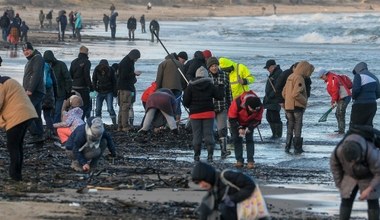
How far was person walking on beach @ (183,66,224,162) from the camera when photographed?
54.1ft

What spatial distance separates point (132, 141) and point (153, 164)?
3.18 meters

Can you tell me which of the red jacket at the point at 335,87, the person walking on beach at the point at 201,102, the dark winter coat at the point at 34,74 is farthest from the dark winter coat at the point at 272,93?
the dark winter coat at the point at 34,74

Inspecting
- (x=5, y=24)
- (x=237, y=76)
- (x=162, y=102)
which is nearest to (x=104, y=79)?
(x=162, y=102)

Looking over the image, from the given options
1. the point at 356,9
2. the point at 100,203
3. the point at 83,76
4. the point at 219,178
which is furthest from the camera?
the point at 356,9

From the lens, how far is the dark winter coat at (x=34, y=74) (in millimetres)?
Result: 16797

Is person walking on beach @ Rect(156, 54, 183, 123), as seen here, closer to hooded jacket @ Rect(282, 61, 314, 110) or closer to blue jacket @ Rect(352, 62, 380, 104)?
hooded jacket @ Rect(282, 61, 314, 110)

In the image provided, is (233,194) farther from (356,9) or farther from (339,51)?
(356,9)

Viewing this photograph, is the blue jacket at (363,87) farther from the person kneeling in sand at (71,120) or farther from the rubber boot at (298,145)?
the person kneeling in sand at (71,120)

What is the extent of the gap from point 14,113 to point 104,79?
27.1 ft

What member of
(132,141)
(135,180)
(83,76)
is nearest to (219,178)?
(135,180)

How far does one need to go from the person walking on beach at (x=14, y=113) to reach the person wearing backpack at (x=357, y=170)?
419cm

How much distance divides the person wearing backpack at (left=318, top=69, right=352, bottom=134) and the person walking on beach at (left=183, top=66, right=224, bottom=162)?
4.84 metres

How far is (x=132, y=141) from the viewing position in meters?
19.5

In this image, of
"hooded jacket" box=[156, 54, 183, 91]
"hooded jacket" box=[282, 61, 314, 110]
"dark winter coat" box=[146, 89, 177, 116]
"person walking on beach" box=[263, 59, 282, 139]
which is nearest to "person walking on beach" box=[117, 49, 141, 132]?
"hooded jacket" box=[156, 54, 183, 91]
